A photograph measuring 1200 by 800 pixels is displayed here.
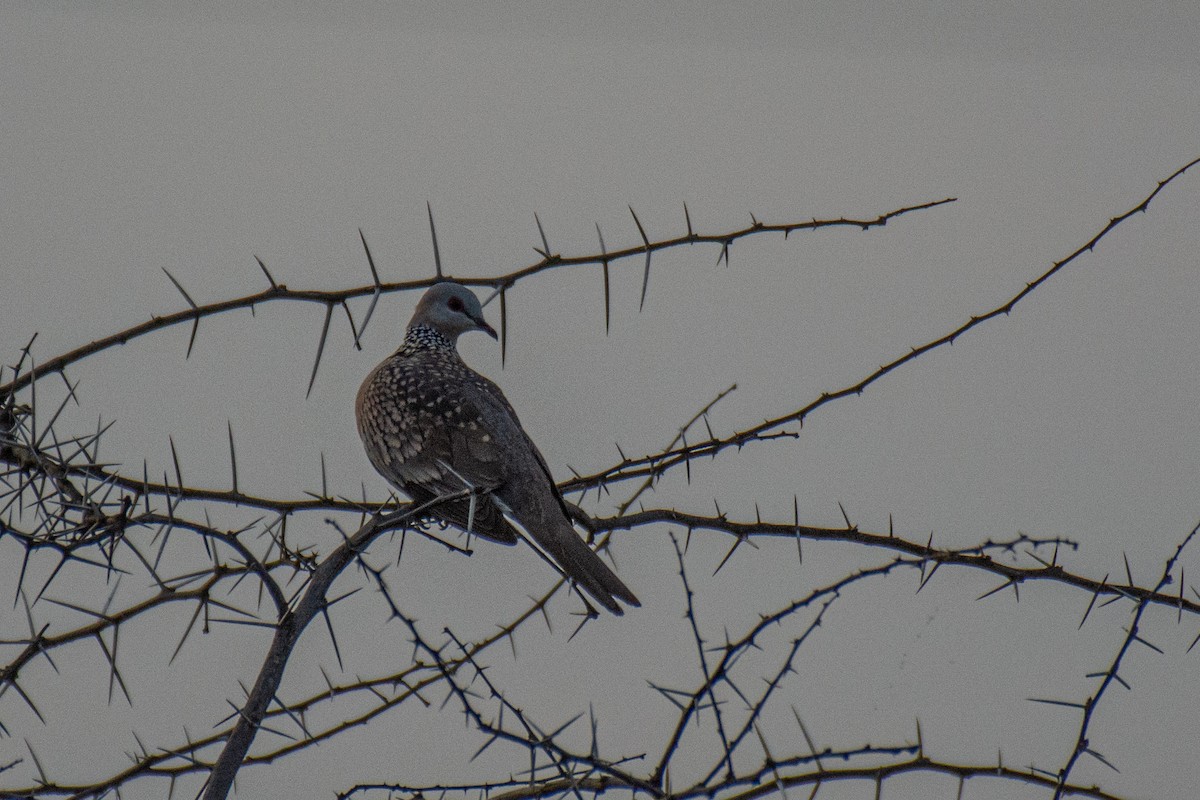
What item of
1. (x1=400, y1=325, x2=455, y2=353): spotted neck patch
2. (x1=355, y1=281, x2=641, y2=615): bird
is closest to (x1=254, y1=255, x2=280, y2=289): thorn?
(x1=355, y1=281, x2=641, y2=615): bird

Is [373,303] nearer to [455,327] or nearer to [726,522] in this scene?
[726,522]

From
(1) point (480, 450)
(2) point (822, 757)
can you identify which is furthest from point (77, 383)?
(1) point (480, 450)

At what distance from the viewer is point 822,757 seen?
6.44ft

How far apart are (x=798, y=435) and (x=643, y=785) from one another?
105 centimetres

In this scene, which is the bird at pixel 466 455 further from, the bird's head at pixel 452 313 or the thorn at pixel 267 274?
the thorn at pixel 267 274

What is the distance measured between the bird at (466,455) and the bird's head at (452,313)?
24cm

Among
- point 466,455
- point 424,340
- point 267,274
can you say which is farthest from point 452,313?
point 267,274

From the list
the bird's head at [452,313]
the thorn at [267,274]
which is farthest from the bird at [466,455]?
the thorn at [267,274]

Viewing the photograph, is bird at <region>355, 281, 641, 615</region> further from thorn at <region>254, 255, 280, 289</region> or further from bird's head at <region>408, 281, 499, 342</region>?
thorn at <region>254, 255, 280, 289</region>

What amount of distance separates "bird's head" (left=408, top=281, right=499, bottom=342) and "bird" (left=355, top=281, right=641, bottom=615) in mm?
245

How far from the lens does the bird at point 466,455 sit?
393 cm

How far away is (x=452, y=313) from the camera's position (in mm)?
5766

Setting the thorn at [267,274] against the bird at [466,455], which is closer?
the thorn at [267,274]

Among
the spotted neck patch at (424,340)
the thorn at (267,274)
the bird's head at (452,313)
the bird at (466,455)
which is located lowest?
the thorn at (267,274)
